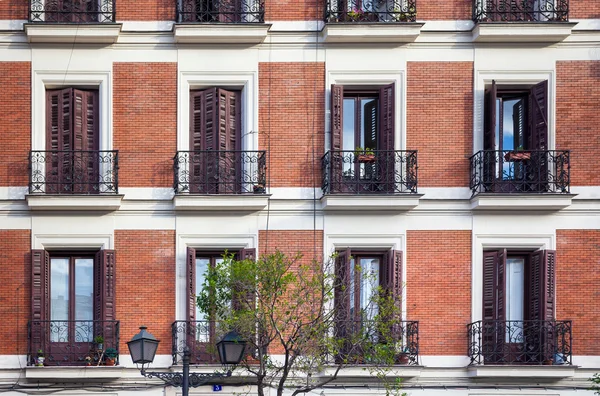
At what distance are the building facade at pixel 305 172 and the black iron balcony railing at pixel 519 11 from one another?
47mm

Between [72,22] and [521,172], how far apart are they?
908 centimetres

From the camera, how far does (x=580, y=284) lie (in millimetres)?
24469

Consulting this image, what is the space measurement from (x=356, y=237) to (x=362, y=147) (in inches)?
71.1

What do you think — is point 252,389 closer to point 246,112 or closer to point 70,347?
point 70,347

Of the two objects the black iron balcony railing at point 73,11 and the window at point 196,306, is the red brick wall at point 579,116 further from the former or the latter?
the black iron balcony railing at point 73,11

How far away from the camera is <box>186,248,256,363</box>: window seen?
23969 millimetres

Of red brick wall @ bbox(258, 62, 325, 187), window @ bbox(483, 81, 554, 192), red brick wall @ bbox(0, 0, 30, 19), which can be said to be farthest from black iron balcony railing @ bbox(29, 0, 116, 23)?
window @ bbox(483, 81, 554, 192)

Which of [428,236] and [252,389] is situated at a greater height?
[428,236]

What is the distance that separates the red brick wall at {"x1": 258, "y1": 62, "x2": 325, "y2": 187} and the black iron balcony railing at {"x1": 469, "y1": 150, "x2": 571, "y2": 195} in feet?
10.1

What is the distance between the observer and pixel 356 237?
80.2 feet

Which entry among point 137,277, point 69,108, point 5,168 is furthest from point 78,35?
point 137,277

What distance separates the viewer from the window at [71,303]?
24.1 meters

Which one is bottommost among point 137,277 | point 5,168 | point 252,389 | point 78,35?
point 252,389

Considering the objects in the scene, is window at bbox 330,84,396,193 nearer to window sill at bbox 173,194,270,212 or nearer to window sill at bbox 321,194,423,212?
window sill at bbox 321,194,423,212
